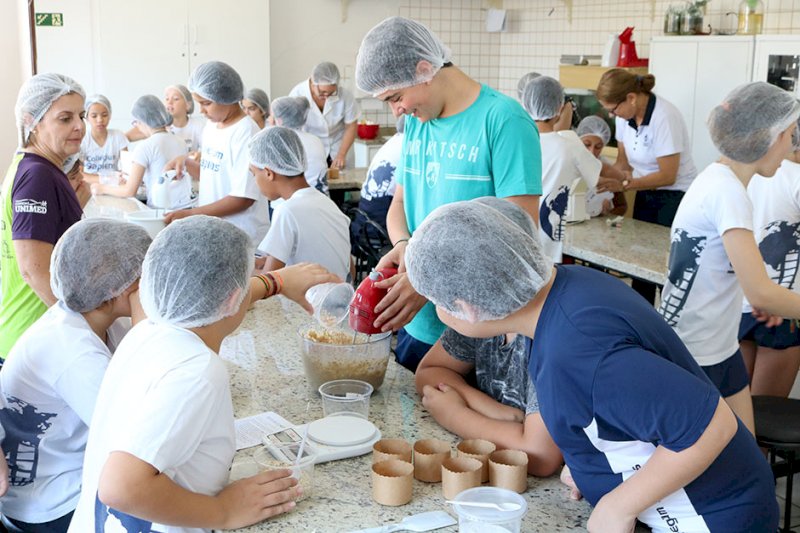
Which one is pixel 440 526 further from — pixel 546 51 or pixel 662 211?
pixel 546 51

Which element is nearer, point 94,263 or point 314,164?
point 94,263

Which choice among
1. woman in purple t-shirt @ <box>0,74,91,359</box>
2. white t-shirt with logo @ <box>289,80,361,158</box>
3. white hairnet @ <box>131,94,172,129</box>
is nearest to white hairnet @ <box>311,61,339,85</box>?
white t-shirt with logo @ <box>289,80,361,158</box>

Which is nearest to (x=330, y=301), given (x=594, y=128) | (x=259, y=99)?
(x=594, y=128)

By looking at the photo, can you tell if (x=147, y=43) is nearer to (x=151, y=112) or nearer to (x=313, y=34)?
(x=313, y=34)

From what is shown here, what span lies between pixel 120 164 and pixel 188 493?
4.70m

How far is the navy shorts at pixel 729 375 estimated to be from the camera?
2.36 metres

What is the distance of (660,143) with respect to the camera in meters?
4.64

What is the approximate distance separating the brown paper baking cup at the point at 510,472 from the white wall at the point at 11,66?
6.83 m

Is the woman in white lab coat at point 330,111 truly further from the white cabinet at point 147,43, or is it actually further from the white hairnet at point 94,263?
the white hairnet at point 94,263

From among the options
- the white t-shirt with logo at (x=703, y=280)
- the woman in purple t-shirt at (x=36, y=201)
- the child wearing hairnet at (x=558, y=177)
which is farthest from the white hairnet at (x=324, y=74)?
the white t-shirt with logo at (x=703, y=280)

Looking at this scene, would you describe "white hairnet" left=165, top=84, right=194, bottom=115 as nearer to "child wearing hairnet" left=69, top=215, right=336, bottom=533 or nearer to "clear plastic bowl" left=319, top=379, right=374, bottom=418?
"clear plastic bowl" left=319, top=379, right=374, bottom=418

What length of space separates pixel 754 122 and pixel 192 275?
1717mm

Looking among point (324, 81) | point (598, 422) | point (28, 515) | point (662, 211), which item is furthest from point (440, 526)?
point (324, 81)

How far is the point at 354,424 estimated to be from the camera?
177 cm
